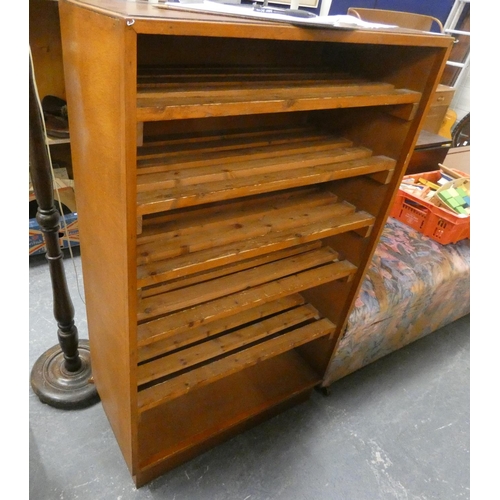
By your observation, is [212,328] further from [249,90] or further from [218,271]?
[249,90]

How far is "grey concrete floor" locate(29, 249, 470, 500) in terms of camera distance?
132 cm

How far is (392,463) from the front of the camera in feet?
4.96

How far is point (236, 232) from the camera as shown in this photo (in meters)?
0.99

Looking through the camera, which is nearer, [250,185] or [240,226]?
[250,185]

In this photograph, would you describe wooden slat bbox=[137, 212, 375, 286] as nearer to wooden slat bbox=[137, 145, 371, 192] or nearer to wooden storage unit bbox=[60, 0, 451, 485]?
wooden storage unit bbox=[60, 0, 451, 485]

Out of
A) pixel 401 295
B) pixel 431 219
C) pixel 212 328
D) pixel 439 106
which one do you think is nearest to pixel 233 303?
pixel 212 328

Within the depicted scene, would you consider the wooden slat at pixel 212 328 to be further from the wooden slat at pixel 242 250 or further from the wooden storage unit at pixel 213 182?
the wooden slat at pixel 242 250

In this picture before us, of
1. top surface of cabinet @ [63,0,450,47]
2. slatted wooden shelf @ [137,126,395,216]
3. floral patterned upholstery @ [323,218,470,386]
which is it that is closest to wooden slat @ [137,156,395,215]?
slatted wooden shelf @ [137,126,395,216]

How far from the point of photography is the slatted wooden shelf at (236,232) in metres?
0.88

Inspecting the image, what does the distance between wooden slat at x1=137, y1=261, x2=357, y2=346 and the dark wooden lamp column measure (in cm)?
38

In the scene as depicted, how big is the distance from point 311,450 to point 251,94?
1.29 m

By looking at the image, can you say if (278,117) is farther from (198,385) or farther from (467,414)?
(467,414)

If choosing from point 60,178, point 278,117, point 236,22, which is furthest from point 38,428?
point 236,22

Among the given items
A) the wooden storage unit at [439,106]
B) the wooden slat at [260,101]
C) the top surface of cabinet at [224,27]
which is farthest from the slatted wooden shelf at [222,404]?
the wooden storage unit at [439,106]
